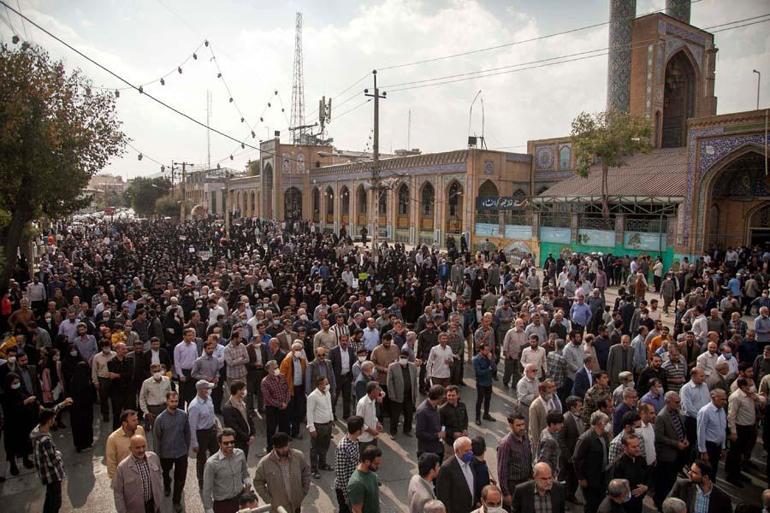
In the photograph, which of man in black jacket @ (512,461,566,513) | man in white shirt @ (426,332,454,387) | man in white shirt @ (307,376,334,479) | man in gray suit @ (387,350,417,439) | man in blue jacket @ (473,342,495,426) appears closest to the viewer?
man in black jacket @ (512,461,566,513)

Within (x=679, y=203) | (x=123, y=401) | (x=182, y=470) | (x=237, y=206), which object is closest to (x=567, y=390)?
(x=182, y=470)

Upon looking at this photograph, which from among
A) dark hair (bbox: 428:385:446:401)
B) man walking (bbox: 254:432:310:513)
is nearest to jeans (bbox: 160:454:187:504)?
man walking (bbox: 254:432:310:513)

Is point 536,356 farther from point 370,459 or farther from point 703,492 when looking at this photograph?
point 370,459

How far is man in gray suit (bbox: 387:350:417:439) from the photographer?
7570mm

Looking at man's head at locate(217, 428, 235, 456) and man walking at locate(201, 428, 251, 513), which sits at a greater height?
man's head at locate(217, 428, 235, 456)

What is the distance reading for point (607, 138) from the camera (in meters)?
23.4

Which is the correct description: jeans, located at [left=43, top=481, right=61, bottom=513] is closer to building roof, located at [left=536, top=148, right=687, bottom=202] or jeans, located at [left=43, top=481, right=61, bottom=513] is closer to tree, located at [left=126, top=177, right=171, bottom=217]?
building roof, located at [left=536, top=148, right=687, bottom=202]

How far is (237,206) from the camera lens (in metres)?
65.0

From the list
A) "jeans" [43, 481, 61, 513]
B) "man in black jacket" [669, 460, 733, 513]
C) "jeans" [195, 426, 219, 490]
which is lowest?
"jeans" [43, 481, 61, 513]

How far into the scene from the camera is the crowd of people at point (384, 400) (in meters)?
4.75

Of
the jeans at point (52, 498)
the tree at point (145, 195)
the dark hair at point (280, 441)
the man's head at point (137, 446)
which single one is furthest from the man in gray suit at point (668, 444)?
the tree at point (145, 195)

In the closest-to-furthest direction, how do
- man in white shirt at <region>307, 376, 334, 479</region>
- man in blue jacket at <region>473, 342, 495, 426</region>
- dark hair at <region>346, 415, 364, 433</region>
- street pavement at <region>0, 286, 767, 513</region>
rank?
dark hair at <region>346, 415, 364, 433</region> → street pavement at <region>0, 286, 767, 513</region> → man in white shirt at <region>307, 376, 334, 479</region> → man in blue jacket at <region>473, 342, 495, 426</region>

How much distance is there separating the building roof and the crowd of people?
1118 cm

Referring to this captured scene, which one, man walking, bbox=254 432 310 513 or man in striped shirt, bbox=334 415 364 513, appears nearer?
man walking, bbox=254 432 310 513
